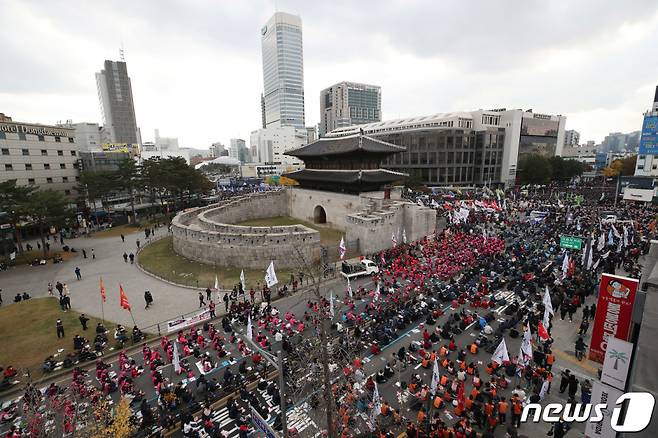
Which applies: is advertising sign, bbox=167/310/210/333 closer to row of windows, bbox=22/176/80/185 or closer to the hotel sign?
row of windows, bbox=22/176/80/185

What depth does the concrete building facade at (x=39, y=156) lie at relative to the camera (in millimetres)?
43250

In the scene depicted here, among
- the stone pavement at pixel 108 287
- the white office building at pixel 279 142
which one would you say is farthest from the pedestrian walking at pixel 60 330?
the white office building at pixel 279 142

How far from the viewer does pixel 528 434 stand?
37.1 feet

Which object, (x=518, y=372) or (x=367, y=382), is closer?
(x=367, y=382)

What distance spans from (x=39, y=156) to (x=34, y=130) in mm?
3811

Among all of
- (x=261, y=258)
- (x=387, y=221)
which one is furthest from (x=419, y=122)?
(x=261, y=258)

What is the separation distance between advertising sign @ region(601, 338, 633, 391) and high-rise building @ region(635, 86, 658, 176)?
6445 cm

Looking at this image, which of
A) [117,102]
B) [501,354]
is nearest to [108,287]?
[501,354]

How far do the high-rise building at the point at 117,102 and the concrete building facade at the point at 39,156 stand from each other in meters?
94.9

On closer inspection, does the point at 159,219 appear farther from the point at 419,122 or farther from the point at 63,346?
the point at 419,122

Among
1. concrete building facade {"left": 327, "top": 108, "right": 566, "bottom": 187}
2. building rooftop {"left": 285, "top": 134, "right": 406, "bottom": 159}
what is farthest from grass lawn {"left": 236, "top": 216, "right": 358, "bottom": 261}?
concrete building facade {"left": 327, "top": 108, "right": 566, "bottom": 187}

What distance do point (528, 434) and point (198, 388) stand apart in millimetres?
13448

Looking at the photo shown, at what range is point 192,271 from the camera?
94.5 ft

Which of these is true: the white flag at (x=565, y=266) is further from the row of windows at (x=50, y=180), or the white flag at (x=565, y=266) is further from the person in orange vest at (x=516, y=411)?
the row of windows at (x=50, y=180)
